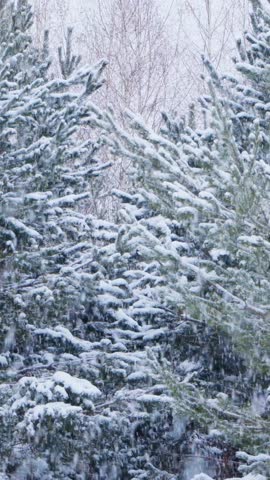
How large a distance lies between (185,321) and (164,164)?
107 inches

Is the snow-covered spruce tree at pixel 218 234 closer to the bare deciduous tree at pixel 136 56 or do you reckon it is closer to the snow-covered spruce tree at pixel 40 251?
the snow-covered spruce tree at pixel 40 251

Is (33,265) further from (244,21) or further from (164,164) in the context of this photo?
(244,21)

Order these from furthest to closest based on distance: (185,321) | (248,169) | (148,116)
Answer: (148,116)
(185,321)
(248,169)

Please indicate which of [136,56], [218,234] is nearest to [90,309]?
[218,234]

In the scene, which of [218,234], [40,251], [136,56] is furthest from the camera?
[136,56]

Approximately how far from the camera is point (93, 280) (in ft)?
26.8

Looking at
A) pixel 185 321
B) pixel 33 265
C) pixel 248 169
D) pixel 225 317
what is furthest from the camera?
pixel 33 265

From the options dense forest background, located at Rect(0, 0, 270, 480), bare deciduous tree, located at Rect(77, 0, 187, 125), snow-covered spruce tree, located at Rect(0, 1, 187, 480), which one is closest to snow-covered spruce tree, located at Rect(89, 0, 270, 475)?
dense forest background, located at Rect(0, 0, 270, 480)

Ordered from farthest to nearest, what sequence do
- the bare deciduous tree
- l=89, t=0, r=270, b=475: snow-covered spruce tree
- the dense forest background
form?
the bare deciduous tree → the dense forest background → l=89, t=0, r=270, b=475: snow-covered spruce tree

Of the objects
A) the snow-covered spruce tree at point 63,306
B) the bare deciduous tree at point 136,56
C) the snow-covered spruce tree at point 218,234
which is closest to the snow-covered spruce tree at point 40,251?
the snow-covered spruce tree at point 63,306

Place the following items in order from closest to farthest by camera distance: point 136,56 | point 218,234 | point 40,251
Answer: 1. point 218,234
2. point 40,251
3. point 136,56

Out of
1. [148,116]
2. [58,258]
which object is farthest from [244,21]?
[58,258]

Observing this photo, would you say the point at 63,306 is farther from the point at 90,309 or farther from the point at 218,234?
the point at 218,234

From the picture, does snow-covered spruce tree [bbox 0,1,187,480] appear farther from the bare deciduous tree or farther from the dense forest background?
the bare deciduous tree
